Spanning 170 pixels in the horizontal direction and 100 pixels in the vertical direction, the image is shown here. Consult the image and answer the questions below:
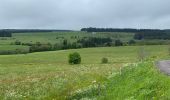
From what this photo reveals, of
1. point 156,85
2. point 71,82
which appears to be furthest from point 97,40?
point 156,85

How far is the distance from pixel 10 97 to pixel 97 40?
169 m

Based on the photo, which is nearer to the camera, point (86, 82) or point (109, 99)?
point (109, 99)

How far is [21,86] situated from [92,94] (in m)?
8.73

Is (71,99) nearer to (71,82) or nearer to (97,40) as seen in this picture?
(71,82)

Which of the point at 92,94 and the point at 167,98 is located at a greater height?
the point at 167,98

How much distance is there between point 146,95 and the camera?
1966 centimetres

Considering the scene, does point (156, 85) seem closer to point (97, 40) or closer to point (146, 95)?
point (146, 95)

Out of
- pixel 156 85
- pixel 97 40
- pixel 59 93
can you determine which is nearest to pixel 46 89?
pixel 59 93

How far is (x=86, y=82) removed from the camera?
3509 cm

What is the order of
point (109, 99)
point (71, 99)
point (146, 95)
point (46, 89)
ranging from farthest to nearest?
point (46, 89) < point (71, 99) < point (109, 99) < point (146, 95)

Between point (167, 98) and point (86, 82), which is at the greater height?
point (167, 98)

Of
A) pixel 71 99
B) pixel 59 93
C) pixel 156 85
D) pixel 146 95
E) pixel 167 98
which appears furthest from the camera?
pixel 59 93

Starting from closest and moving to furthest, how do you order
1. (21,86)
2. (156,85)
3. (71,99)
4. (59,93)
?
(156,85)
(71,99)
(59,93)
(21,86)

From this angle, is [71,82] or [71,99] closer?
[71,99]
